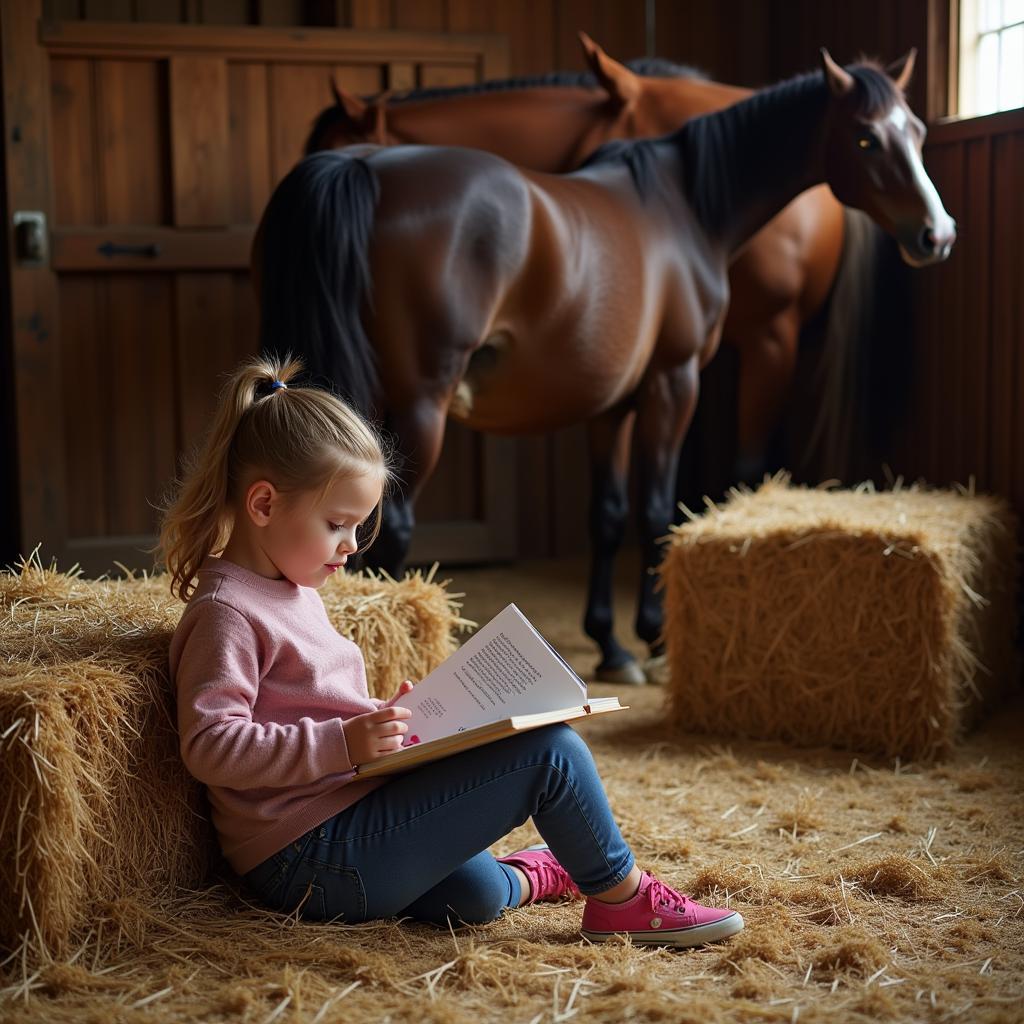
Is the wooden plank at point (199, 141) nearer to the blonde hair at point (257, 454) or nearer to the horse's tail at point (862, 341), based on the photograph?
the horse's tail at point (862, 341)

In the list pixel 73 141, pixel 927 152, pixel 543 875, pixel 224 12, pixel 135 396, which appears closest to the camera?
pixel 543 875

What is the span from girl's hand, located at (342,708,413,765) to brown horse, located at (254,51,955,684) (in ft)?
3.74

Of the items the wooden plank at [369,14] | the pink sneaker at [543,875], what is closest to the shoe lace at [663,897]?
the pink sneaker at [543,875]

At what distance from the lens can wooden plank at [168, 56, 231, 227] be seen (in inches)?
173

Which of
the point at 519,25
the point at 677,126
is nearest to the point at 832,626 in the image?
the point at 677,126

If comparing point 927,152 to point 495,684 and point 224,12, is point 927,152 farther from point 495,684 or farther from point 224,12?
point 495,684

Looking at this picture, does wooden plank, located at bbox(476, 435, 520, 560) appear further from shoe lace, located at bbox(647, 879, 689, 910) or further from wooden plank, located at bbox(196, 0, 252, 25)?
shoe lace, located at bbox(647, 879, 689, 910)

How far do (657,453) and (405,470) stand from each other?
92cm

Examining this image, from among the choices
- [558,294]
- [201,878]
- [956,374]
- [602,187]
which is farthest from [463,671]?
[956,374]

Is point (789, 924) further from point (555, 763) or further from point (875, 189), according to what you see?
point (875, 189)

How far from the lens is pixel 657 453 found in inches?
139

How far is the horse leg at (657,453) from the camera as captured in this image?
3.51 metres

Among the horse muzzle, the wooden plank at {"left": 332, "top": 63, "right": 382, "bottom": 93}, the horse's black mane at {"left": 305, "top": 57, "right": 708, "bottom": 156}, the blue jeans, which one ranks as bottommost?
the blue jeans

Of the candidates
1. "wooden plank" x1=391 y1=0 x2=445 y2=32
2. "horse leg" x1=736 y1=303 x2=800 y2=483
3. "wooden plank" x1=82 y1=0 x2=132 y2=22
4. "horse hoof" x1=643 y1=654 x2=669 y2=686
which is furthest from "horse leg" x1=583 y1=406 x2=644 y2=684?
"wooden plank" x1=82 y1=0 x2=132 y2=22
